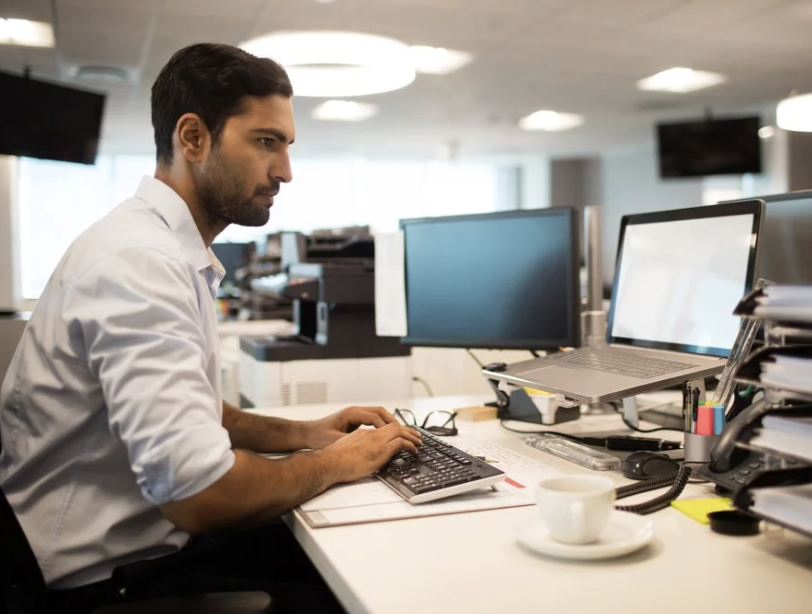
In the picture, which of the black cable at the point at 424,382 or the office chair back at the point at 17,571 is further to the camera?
the black cable at the point at 424,382

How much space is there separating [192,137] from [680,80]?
248 inches

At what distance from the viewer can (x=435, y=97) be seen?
7207mm

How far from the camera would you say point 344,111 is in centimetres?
768

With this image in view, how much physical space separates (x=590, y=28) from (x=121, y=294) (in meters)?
4.88

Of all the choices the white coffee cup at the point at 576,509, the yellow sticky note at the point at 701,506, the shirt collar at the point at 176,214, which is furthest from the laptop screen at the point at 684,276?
the shirt collar at the point at 176,214

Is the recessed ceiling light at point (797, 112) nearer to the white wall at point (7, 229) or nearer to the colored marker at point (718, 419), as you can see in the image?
the colored marker at point (718, 419)

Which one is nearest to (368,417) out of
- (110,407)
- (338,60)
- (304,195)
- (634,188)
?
(110,407)

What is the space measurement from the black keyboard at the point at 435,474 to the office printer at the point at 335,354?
3.40ft

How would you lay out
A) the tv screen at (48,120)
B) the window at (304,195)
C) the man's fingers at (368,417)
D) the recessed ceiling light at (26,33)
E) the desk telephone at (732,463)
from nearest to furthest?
the desk telephone at (732,463), the man's fingers at (368,417), the tv screen at (48,120), the recessed ceiling light at (26,33), the window at (304,195)

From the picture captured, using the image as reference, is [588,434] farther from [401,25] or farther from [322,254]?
[401,25]

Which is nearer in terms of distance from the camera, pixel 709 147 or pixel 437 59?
pixel 437 59

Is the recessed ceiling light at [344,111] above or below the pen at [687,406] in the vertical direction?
above

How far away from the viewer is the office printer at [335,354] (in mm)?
2365

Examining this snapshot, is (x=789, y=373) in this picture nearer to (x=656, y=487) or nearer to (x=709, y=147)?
(x=656, y=487)
